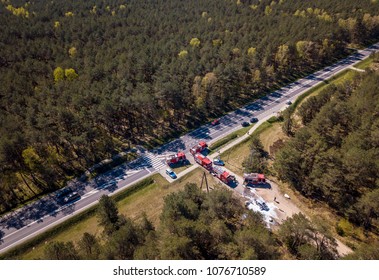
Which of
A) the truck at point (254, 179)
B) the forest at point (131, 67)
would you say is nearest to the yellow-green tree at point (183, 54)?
the forest at point (131, 67)

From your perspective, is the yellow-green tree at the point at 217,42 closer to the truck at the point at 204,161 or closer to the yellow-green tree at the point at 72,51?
the yellow-green tree at the point at 72,51

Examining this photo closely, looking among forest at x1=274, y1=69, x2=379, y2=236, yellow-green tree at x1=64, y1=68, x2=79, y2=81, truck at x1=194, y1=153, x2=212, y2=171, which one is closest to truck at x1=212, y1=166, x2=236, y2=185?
truck at x1=194, y1=153, x2=212, y2=171

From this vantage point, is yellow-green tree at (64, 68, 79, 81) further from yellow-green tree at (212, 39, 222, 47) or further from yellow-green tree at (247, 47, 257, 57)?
yellow-green tree at (247, 47, 257, 57)

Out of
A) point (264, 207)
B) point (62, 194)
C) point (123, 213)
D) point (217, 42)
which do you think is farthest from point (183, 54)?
point (264, 207)

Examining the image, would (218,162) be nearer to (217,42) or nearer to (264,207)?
(264,207)

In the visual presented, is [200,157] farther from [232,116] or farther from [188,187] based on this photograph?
[232,116]
